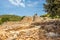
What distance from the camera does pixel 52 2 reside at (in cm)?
1783

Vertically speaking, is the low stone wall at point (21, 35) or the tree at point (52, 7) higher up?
the tree at point (52, 7)

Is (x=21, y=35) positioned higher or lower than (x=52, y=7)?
lower

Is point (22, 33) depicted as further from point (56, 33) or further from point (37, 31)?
point (56, 33)

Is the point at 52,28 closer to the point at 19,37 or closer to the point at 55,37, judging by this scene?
the point at 55,37

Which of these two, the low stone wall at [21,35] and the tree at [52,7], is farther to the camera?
the tree at [52,7]

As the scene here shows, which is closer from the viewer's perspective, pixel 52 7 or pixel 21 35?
pixel 21 35

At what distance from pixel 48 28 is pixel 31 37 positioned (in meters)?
2.18

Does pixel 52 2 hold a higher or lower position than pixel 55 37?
higher

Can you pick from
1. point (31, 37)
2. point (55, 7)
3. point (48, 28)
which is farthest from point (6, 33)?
point (55, 7)

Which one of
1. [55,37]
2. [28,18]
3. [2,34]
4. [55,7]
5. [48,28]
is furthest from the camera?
[28,18]

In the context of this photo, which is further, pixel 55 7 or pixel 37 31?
pixel 55 7

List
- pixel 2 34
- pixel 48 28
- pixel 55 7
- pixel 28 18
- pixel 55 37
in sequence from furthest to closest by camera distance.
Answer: pixel 28 18, pixel 55 7, pixel 48 28, pixel 2 34, pixel 55 37

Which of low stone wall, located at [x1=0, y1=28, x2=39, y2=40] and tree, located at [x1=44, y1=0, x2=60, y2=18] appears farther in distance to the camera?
tree, located at [x1=44, y1=0, x2=60, y2=18]

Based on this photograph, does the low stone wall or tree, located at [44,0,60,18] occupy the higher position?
tree, located at [44,0,60,18]
